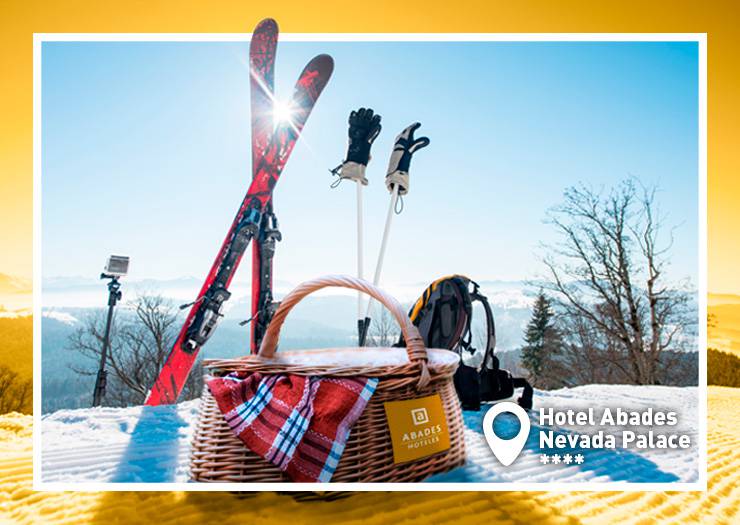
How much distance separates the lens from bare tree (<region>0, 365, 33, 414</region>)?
228cm

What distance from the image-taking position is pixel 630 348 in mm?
2938

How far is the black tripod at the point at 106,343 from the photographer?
2293mm

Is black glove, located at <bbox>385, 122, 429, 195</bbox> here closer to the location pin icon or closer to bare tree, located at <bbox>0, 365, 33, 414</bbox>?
the location pin icon

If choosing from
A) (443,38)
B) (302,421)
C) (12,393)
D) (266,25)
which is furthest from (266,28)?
(12,393)

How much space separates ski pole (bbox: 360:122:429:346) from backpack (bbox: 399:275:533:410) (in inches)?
9.5

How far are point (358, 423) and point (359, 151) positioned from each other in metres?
1.42

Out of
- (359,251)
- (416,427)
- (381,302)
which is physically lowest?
(416,427)

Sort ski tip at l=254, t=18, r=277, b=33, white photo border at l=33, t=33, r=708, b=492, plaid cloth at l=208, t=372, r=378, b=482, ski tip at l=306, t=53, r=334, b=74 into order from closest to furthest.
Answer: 1. plaid cloth at l=208, t=372, r=378, b=482
2. white photo border at l=33, t=33, r=708, b=492
3. ski tip at l=254, t=18, r=277, b=33
4. ski tip at l=306, t=53, r=334, b=74

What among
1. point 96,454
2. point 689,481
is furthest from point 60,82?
point 689,481

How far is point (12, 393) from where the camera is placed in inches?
90.1

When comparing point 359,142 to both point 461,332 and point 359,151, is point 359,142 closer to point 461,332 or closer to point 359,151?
point 359,151

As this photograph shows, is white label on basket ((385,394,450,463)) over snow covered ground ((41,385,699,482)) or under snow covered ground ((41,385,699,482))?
over

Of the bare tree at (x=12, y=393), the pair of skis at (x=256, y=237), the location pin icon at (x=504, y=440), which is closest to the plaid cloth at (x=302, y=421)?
the location pin icon at (x=504, y=440)

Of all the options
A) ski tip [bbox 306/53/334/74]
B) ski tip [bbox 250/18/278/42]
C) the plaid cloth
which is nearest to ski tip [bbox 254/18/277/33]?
ski tip [bbox 250/18/278/42]
